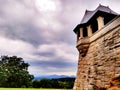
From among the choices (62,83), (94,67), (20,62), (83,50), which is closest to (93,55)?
(94,67)

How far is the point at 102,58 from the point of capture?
1334cm

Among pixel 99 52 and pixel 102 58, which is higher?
pixel 99 52

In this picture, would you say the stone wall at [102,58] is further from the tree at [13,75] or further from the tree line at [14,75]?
the tree at [13,75]

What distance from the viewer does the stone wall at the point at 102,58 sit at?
1148 centimetres

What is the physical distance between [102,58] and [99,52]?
807mm

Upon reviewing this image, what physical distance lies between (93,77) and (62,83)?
2384 centimetres

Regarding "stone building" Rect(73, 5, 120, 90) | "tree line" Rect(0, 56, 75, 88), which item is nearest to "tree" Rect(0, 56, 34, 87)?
"tree line" Rect(0, 56, 75, 88)

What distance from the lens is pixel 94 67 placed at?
1477 cm

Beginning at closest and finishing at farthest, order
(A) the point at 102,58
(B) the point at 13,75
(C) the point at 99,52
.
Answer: (A) the point at 102,58
(C) the point at 99,52
(B) the point at 13,75

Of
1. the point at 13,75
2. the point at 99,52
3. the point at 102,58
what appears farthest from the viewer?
the point at 13,75

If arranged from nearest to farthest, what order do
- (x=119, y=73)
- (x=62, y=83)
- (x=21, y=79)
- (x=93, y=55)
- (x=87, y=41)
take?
(x=119, y=73) → (x=93, y=55) → (x=87, y=41) → (x=62, y=83) → (x=21, y=79)

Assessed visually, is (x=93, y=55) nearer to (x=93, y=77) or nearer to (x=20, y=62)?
(x=93, y=77)

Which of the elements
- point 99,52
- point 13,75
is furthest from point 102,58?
point 13,75

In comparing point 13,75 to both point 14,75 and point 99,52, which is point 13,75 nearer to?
point 14,75
